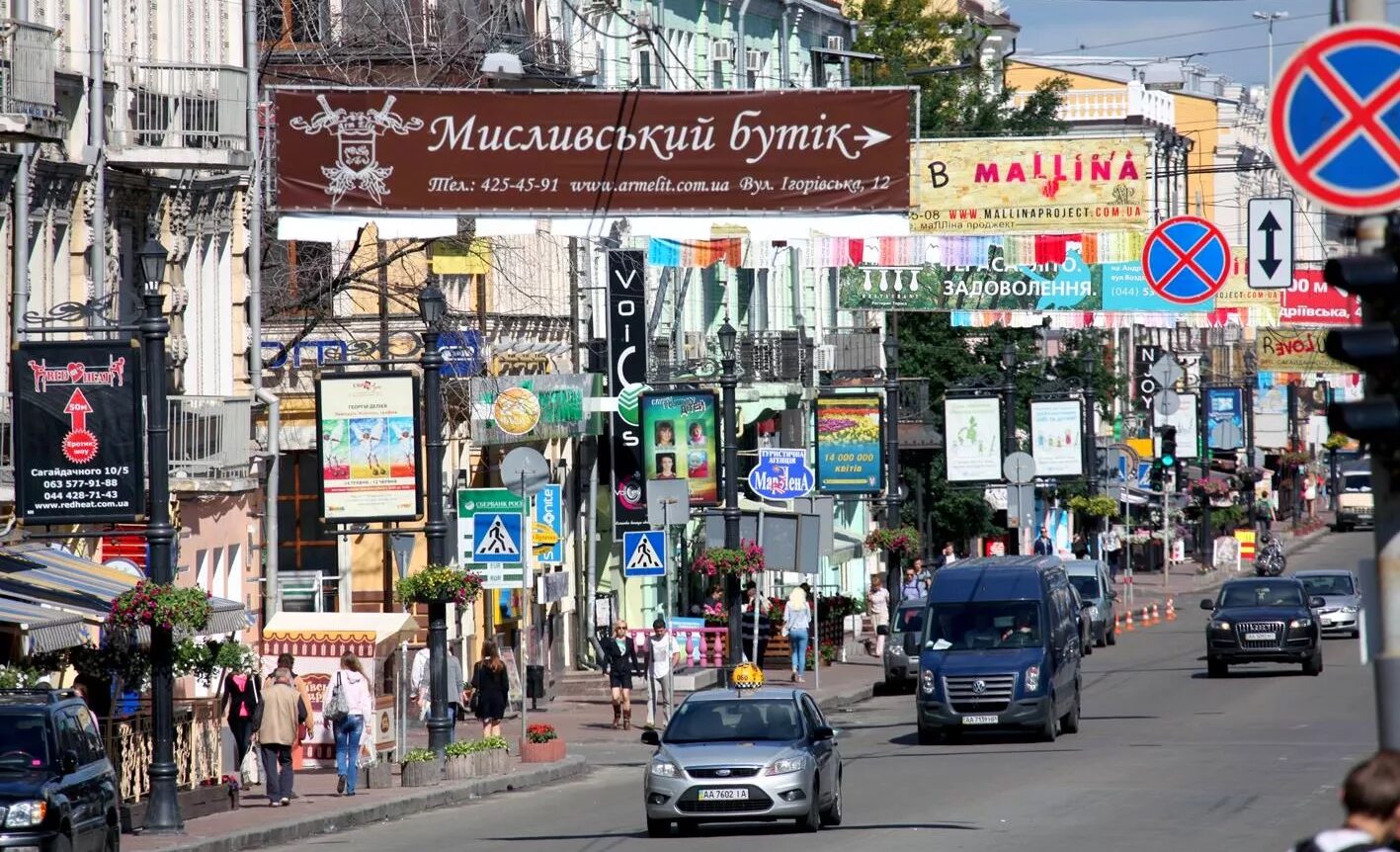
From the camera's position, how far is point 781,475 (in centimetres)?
4347

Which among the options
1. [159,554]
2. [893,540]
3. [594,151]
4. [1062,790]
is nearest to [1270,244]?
[1062,790]

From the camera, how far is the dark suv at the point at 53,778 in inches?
725

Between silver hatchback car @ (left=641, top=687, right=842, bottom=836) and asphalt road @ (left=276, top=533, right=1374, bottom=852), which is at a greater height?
silver hatchback car @ (left=641, top=687, right=842, bottom=836)

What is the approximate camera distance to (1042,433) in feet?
207

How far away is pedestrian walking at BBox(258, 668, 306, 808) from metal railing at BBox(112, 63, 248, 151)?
820 cm

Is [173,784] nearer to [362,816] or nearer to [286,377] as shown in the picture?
[362,816]

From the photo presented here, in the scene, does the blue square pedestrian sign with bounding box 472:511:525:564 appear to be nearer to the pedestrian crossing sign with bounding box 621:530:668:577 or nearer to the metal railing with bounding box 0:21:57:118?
the pedestrian crossing sign with bounding box 621:530:668:577

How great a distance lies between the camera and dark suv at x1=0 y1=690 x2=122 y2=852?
18422 millimetres

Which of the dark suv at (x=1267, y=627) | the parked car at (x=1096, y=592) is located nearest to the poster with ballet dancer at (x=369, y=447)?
the dark suv at (x=1267, y=627)

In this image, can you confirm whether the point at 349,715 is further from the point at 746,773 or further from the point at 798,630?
the point at 798,630

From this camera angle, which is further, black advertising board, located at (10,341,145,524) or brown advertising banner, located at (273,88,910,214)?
black advertising board, located at (10,341,145,524)

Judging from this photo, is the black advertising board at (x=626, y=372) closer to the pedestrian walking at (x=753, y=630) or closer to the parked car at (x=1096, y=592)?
the pedestrian walking at (x=753, y=630)

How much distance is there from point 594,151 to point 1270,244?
1262cm

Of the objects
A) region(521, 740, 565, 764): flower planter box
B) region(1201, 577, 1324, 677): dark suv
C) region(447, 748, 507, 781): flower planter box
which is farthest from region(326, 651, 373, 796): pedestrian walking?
region(1201, 577, 1324, 677): dark suv
